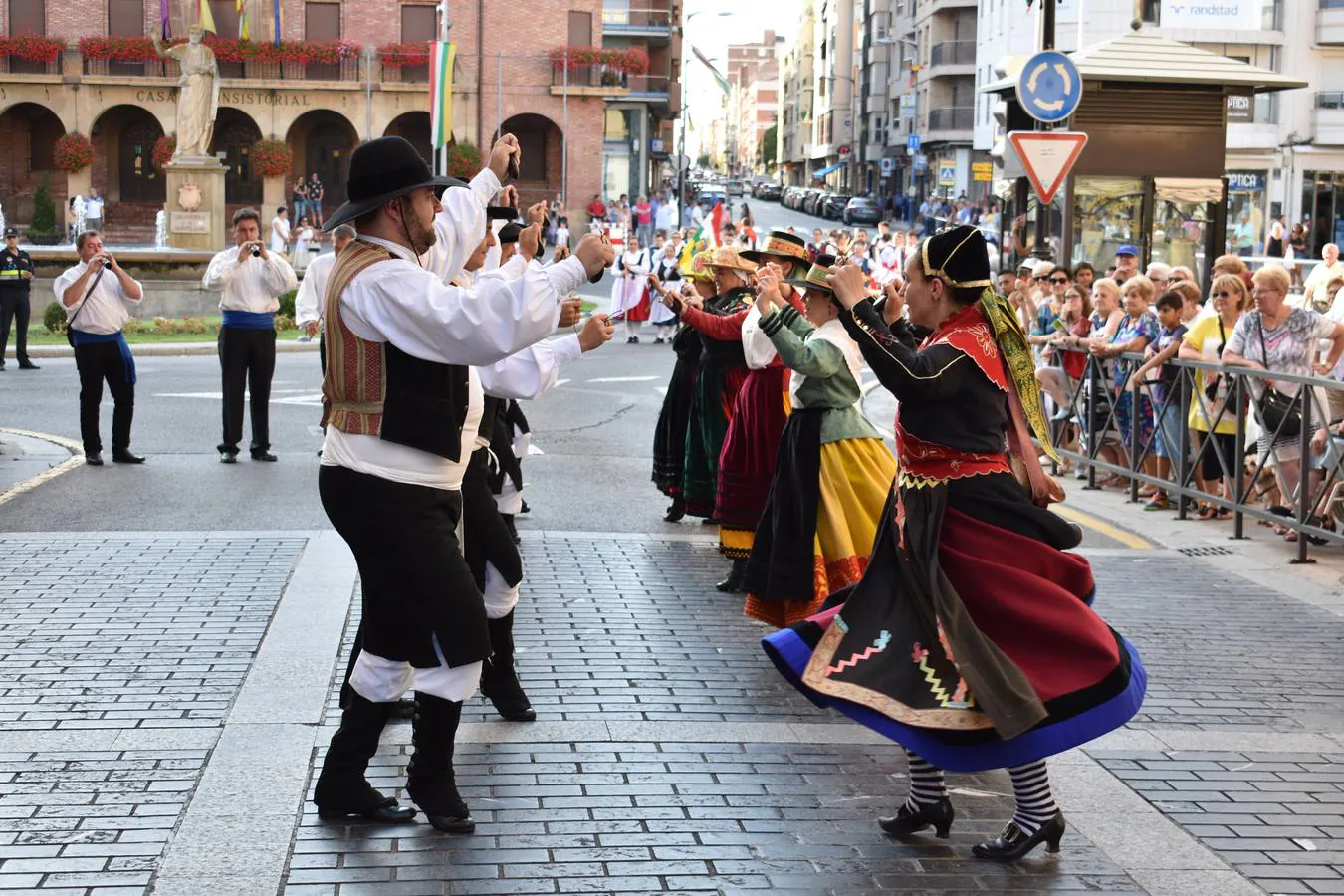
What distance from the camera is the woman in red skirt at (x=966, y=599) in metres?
4.97

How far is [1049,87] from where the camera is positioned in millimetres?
14328

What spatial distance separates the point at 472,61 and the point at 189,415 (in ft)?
152

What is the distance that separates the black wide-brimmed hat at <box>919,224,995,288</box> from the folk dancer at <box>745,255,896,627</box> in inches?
88.5

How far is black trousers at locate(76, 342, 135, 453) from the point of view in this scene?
13578 millimetres

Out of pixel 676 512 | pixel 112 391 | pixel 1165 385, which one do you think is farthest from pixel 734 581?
pixel 112 391

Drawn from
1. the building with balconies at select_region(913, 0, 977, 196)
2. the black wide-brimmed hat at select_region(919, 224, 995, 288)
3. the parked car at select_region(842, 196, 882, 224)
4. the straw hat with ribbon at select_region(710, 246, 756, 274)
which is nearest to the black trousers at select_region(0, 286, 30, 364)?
the straw hat with ribbon at select_region(710, 246, 756, 274)

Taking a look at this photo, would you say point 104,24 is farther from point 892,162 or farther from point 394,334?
point 394,334

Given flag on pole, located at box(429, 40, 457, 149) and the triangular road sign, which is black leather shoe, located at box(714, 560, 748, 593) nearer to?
the triangular road sign

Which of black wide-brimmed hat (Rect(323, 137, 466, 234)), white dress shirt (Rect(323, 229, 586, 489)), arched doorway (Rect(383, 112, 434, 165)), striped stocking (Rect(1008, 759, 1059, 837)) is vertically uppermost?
arched doorway (Rect(383, 112, 434, 165))

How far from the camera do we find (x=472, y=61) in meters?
60.8

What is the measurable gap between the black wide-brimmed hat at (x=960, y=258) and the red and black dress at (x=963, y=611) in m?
0.12

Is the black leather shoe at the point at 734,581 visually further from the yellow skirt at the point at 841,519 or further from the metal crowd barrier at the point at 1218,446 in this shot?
the metal crowd barrier at the point at 1218,446

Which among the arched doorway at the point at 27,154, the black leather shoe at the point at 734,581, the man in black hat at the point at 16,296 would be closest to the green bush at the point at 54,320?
the man in black hat at the point at 16,296

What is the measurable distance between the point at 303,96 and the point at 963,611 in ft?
188
